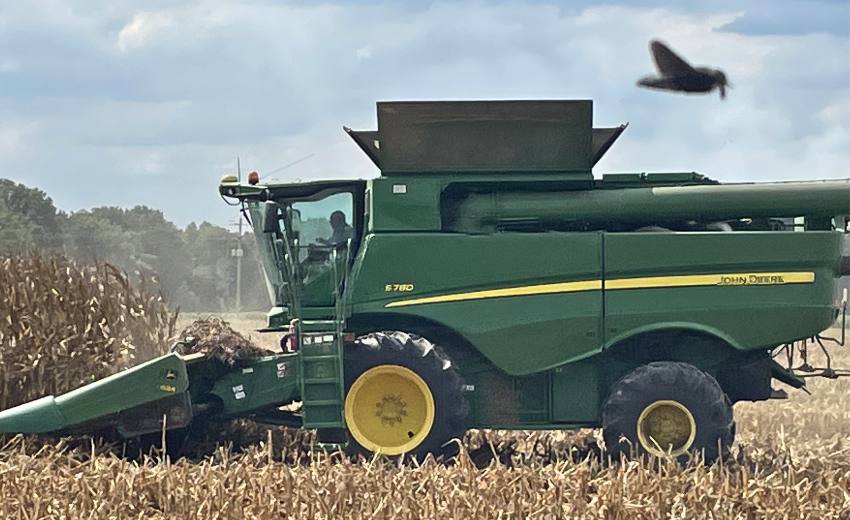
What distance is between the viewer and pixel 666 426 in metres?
8.13

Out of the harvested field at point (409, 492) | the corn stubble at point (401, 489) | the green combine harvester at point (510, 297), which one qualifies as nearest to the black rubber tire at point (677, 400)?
the green combine harvester at point (510, 297)

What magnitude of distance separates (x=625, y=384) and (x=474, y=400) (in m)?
1.18

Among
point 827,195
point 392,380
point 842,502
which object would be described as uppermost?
point 827,195

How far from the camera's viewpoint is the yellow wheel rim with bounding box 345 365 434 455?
826cm

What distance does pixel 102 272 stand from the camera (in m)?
11.1

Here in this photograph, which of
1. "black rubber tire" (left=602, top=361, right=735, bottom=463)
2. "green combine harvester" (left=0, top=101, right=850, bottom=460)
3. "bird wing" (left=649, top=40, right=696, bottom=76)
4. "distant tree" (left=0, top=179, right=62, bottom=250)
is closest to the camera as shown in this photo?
"black rubber tire" (left=602, top=361, right=735, bottom=463)

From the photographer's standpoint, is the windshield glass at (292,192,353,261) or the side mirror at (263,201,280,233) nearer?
the side mirror at (263,201,280,233)

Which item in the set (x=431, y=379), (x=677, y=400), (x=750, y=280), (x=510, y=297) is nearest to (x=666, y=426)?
(x=677, y=400)

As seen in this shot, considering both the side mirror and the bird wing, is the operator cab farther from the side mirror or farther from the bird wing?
the bird wing

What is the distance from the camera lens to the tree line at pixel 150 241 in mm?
45156

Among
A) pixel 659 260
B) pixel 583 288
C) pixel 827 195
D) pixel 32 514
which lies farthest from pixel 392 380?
pixel 827 195

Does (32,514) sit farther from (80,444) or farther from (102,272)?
(102,272)

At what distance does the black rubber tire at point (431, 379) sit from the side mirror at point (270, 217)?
1.17 meters

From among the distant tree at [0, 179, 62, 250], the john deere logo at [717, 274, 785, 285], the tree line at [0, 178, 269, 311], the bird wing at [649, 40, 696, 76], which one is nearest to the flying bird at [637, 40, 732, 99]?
the bird wing at [649, 40, 696, 76]
